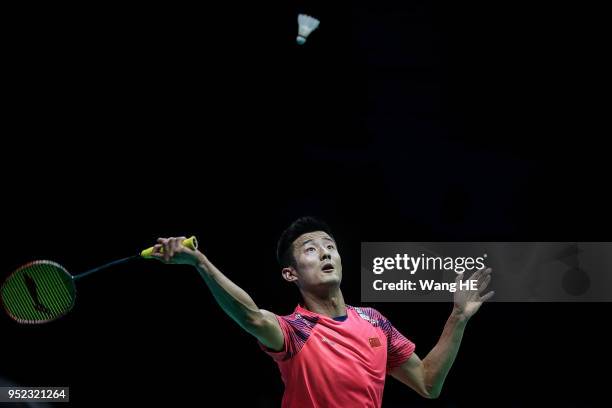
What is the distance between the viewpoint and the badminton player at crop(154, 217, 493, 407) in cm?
290

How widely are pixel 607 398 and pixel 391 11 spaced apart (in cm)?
315

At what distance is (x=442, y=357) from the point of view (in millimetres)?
3543

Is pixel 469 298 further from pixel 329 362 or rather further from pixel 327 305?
pixel 329 362

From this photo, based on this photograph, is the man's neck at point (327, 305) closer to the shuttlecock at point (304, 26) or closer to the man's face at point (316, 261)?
the man's face at point (316, 261)

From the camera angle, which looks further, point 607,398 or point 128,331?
Answer: point 607,398

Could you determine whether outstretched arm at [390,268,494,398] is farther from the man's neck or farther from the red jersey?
the man's neck

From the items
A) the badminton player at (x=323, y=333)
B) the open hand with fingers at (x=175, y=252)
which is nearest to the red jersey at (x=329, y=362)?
the badminton player at (x=323, y=333)

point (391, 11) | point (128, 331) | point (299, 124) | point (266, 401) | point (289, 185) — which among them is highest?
point (391, 11)

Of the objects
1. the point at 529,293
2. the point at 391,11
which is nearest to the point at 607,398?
the point at 529,293

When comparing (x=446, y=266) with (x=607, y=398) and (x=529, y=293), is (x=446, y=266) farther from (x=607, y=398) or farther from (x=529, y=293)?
(x=607, y=398)

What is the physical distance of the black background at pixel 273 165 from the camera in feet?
16.4

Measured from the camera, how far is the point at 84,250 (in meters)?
4.99

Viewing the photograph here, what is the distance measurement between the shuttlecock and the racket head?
2.67 meters

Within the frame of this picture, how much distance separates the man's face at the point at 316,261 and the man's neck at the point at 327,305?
52 millimetres
